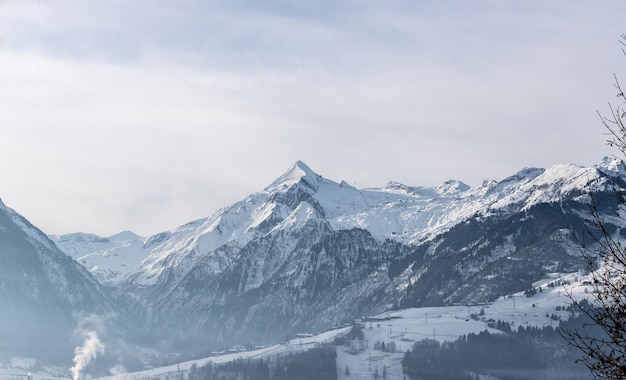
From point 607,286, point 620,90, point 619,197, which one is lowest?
point 607,286

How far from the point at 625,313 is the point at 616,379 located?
2143 mm

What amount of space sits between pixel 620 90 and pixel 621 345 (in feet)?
28.1

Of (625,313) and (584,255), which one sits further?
(584,255)

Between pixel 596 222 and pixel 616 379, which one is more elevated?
pixel 596 222

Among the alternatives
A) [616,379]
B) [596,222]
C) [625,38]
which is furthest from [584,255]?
[625,38]

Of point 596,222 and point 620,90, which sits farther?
point 596,222

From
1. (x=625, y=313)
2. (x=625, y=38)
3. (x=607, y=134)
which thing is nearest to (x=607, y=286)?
(x=625, y=313)

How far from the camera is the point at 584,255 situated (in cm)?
4303

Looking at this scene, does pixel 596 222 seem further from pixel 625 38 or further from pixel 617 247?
pixel 625 38

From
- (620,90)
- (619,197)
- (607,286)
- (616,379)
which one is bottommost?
(616,379)

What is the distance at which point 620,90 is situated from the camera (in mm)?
39062

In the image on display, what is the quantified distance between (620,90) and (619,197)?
3.48 metres

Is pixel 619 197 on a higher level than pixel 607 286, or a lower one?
higher

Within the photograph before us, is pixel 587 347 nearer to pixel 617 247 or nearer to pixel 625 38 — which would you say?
pixel 617 247
